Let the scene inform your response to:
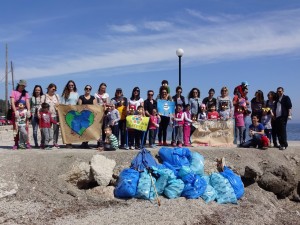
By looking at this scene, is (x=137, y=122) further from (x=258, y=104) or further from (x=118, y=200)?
(x=258, y=104)

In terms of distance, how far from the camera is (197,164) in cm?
975

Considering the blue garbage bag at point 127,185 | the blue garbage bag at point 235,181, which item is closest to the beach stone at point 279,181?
the blue garbage bag at point 235,181

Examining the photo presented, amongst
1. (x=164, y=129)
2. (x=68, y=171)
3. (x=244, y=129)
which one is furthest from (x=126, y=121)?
(x=244, y=129)

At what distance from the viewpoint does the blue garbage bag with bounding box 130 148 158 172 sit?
29.7 feet

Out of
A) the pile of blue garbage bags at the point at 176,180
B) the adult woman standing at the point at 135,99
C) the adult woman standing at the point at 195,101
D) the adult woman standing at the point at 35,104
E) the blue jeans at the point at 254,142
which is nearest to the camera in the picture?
the pile of blue garbage bags at the point at 176,180

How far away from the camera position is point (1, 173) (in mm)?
8547

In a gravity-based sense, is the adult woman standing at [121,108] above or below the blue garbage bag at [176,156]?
above

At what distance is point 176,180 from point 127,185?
3.82 ft

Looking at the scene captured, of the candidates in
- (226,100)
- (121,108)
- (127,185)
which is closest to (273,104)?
(226,100)

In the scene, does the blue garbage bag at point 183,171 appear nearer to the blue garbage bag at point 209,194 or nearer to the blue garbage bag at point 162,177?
the blue garbage bag at point 162,177

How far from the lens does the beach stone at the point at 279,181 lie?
1042 cm

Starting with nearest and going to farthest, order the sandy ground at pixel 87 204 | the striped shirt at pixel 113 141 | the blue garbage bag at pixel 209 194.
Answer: the sandy ground at pixel 87 204 → the blue garbage bag at pixel 209 194 → the striped shirt at pixel 113 141

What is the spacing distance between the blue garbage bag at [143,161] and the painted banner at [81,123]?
6.64 feet

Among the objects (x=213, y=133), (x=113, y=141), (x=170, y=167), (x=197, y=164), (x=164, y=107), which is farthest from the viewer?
(x=213, y=133)
